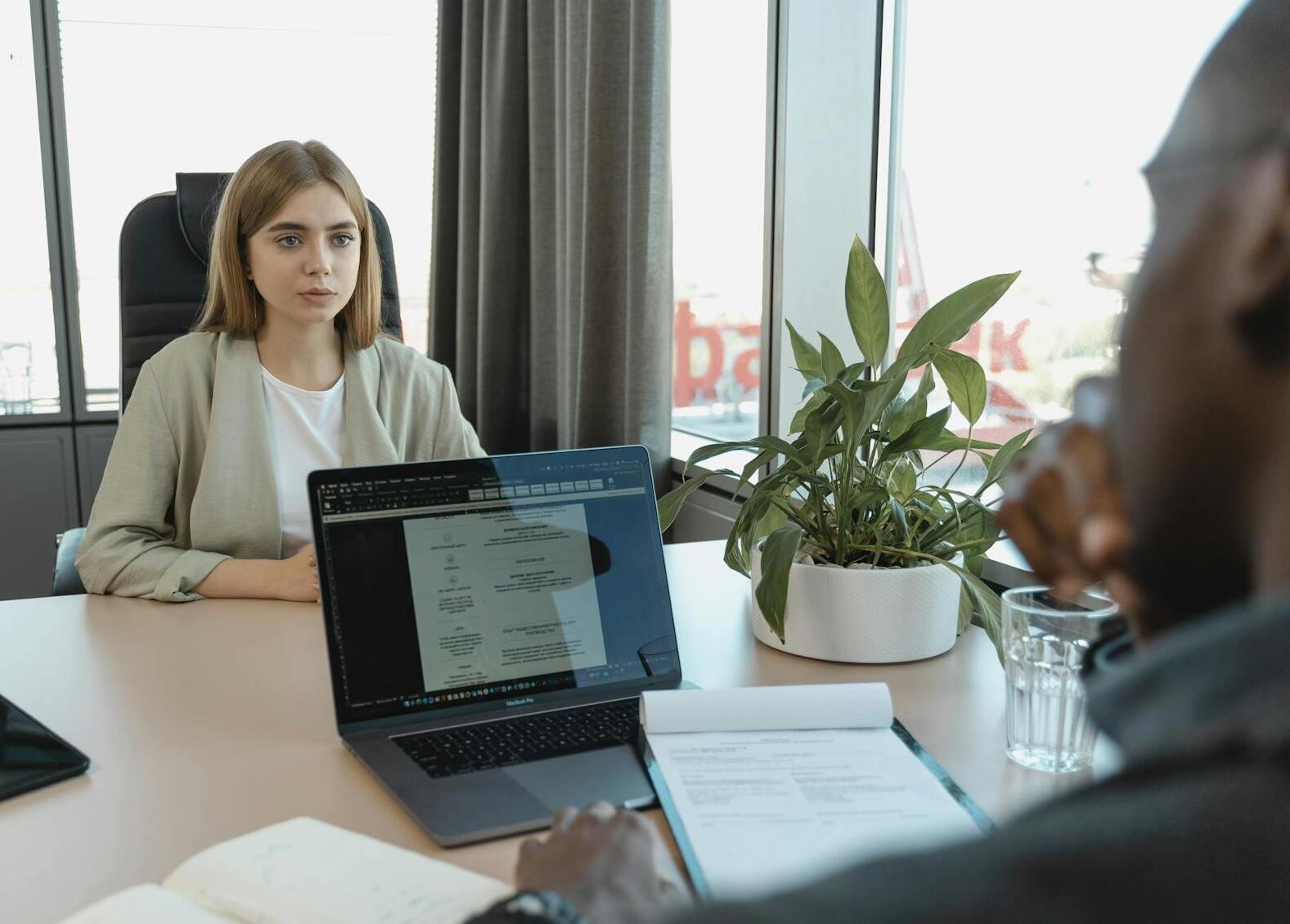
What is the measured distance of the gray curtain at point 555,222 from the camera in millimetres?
2127

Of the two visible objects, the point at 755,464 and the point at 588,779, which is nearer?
the point at 588,779

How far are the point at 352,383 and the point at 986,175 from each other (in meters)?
1.02

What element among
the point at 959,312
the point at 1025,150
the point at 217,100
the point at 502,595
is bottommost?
the point at 502,595

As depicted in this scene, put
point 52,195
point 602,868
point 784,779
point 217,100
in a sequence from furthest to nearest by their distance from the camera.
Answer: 1. point 217,100
2. point 52,195
3. point 784,779
4. point 602,868

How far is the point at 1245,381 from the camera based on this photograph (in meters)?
0.31

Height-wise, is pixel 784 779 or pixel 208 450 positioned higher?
pixel 208 450

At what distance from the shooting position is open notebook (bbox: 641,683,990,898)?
2.36 ft

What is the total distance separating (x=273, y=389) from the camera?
1768 mm

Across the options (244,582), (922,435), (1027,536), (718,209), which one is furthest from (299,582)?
(718,209)

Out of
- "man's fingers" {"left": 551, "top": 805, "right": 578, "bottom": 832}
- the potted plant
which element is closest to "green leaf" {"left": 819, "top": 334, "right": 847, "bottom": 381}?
the potted plant

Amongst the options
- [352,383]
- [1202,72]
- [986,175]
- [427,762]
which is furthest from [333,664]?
[986,175]

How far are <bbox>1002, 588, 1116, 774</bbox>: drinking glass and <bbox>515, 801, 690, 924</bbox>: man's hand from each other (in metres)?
0.36

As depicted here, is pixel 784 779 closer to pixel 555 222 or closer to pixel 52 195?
pixel 555 222

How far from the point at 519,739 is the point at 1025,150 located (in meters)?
1.13
